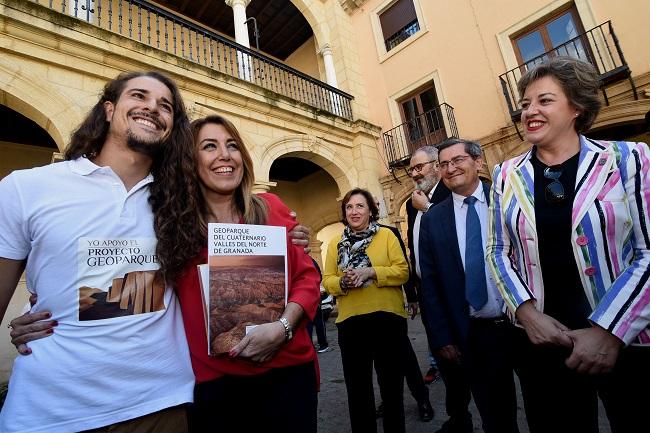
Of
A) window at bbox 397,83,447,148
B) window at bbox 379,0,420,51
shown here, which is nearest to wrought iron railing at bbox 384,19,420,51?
window at bbox 379,0,420,51

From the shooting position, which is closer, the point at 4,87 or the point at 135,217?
the point at 135,217

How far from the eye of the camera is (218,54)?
6.50 metres

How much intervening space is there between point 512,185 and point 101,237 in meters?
1.65

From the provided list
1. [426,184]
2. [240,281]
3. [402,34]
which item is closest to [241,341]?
[240,281]

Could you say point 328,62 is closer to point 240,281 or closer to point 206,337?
point 240,281

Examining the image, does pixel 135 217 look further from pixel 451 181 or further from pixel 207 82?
pixel 207 82

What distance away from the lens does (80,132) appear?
4.41 feet

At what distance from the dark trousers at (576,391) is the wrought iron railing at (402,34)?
34.6 feet

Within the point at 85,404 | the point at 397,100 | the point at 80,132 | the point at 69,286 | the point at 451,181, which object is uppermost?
the point at 397,100

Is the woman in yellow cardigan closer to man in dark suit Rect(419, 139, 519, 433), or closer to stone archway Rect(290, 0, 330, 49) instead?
man in dark suit Rect(419, 139, 519, 433)

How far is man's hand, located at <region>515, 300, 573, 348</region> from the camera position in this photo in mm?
1170

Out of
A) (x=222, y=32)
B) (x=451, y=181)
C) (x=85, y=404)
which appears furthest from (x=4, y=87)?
(x=222, y=32)

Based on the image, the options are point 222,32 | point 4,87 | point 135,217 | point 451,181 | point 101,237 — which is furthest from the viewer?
point 222,32

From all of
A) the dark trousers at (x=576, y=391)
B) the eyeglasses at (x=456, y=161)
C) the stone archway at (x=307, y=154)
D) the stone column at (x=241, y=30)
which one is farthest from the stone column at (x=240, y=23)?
the dark trousers at (x=576, y=391)
